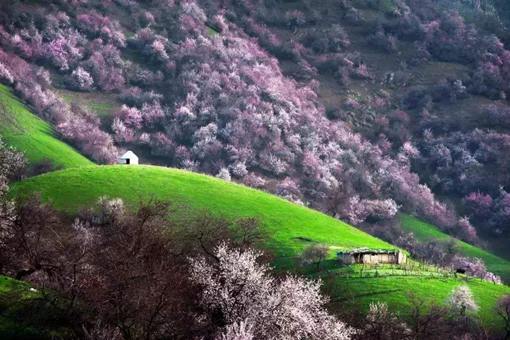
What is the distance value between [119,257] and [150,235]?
24.4ft

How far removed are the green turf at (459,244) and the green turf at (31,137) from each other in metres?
69.1

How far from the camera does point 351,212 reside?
144625 millimetres

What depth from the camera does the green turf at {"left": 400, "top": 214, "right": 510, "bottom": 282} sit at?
118438mm

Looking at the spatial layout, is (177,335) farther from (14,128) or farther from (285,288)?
(14,128)

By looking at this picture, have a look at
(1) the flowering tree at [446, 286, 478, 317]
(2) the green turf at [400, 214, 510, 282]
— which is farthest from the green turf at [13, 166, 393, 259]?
(2) the green turf at [400, 214, 510, 282]

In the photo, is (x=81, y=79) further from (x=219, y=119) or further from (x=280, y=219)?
(x=280, y=219)

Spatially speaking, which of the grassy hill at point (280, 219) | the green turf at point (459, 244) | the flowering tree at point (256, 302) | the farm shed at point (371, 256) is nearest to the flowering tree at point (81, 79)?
the grassy hill at point (280, 219)

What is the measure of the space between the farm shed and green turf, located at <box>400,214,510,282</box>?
40.2 meters

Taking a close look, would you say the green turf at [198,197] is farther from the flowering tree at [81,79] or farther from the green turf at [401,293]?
the flowering tree at [81,79]

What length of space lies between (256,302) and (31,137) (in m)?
83.9

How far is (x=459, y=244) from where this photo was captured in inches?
5064

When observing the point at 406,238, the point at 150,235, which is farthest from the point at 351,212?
the point at 150,235

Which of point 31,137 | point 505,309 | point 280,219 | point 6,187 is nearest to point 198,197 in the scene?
point 280,219

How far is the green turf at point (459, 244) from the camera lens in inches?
4663
